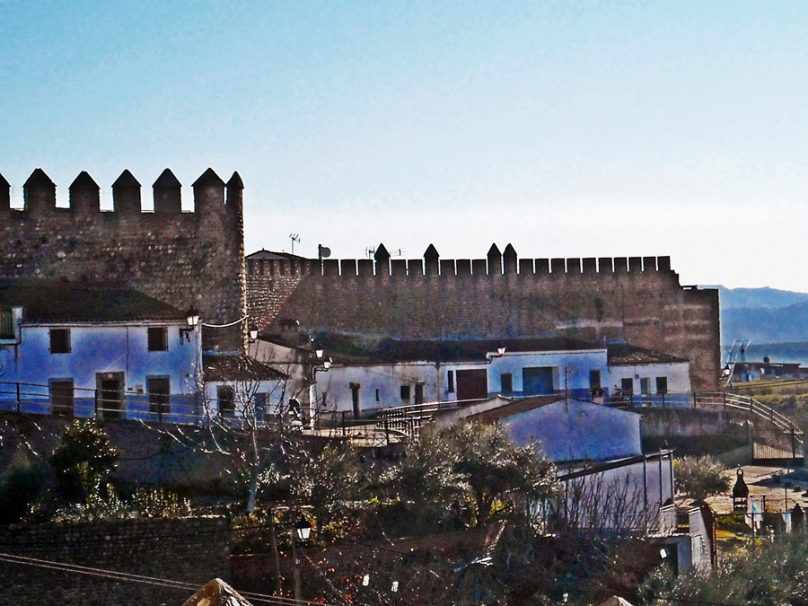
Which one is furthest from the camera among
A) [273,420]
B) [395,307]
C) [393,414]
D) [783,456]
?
[395,307]

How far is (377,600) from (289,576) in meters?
1.33

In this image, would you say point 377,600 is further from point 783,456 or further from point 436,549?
point 783,456

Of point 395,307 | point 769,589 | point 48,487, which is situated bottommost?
point 769,589

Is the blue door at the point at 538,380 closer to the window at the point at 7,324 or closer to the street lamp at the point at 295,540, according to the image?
the window at the point at 7,324

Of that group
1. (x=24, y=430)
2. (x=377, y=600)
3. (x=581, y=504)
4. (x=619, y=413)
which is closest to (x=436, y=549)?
(x=377, y=600)

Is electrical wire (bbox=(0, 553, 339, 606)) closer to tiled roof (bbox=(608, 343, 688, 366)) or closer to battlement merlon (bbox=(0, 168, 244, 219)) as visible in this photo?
battlement merlon (bbox=(0, 168, 244, 219))

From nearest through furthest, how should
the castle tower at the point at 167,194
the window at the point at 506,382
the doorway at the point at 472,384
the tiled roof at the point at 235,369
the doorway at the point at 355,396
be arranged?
the tiled roof at the point at 235,369 < the castle tower at the point at 167,194 < the doorway at the point at 355,396 < the doorway at the point at 472,384 < the window at the point at 506,382

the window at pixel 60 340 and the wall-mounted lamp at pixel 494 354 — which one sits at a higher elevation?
the window at pixel 60 340

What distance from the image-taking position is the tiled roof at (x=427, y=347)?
42969mm

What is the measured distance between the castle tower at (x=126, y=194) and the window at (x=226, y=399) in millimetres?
5134

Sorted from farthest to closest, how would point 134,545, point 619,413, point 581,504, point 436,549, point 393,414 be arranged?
point 393,414 → point 619,413 → point 581,504 → point 436,549 → point 134,545

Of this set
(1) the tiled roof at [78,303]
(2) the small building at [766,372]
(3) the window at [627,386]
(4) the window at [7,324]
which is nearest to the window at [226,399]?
(1) the tiled roof at [78,303]

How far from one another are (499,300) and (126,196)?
14.1m

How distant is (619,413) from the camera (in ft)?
115
